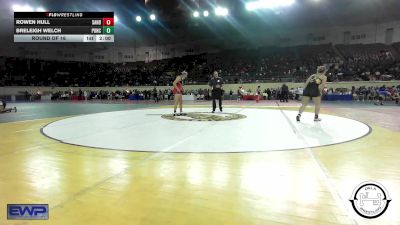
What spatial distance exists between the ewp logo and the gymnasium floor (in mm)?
56

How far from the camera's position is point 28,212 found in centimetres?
239

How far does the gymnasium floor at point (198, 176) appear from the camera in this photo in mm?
2348

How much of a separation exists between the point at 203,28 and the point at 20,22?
14820 mm

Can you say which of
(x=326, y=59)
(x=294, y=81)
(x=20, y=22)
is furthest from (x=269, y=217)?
(x=326, y=59)

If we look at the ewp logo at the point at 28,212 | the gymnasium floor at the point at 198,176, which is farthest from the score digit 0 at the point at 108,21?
the ewp logo at the point at 28,212

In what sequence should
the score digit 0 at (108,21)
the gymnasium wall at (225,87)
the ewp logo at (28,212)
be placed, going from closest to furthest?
the ewp logo at (28,212), the score digit 0 at (108,21), the gymnasium wall at (225,87)
